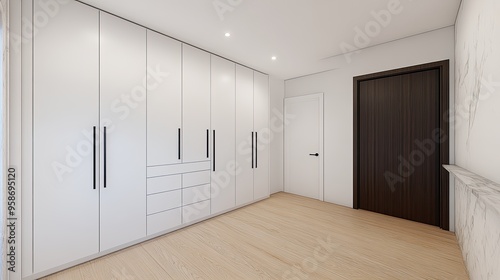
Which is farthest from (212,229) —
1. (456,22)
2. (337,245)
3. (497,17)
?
(456,22)

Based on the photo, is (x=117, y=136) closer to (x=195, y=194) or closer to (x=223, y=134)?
(x=195, y=194)

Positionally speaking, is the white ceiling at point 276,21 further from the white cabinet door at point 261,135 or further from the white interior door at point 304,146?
the white interior door at point 304,146

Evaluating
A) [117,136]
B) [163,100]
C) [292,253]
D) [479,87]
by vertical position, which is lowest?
[292,253]

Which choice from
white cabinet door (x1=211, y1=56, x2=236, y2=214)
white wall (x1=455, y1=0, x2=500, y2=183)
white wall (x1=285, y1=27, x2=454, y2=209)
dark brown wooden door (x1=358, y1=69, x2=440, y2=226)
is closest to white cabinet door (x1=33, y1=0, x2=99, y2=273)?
white cabinet door (x1=211, y1=56, x2=236, y2=214)

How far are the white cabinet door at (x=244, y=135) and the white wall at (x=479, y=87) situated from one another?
2955mm

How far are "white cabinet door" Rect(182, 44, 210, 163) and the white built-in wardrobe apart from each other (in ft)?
0.05

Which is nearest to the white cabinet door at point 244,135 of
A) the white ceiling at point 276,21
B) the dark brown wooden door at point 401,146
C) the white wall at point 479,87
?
the white ceiling at point 276,21

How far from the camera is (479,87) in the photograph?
1653 mm

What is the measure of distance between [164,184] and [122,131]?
33.8 inches

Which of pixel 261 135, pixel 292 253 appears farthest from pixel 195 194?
pixel 261 135

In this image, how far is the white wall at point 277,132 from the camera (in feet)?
15.8

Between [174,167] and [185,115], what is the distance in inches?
29.8

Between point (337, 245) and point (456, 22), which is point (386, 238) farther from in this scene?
point (456, 22)

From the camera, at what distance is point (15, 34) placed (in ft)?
5.94
